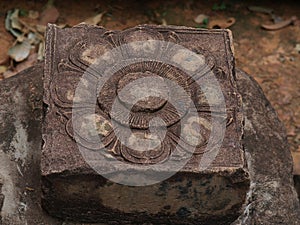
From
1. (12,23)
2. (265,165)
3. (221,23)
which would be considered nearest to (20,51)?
(12,23)

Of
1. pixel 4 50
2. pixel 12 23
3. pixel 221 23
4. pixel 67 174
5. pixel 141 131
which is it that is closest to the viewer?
pixel 67 174

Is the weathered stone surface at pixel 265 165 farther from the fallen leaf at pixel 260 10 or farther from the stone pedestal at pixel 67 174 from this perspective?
the fallen leaf at pixel 260 10

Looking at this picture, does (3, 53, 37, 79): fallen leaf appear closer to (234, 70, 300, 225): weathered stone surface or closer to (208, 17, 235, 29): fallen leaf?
(208, 17, 235, 29): fallen leaf

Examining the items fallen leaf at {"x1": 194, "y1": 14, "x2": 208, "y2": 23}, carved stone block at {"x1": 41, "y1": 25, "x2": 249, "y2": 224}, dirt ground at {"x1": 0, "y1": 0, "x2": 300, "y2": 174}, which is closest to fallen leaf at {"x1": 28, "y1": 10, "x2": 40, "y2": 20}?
dirt ground at {"x1": 0, "y1": 0, "x2": 300, "y2": 174}

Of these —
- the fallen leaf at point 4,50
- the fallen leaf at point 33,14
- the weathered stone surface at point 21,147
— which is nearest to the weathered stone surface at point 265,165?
the weathered stone surface at point 21,147

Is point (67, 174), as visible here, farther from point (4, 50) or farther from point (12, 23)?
point (12, 23)

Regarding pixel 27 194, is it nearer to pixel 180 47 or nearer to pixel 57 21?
pixel 180 47
